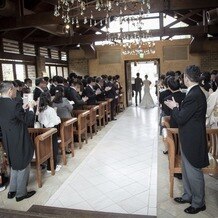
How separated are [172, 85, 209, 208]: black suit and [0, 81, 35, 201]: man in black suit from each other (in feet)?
6.20

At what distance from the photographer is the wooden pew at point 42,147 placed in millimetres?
3799

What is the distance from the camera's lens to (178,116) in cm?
290

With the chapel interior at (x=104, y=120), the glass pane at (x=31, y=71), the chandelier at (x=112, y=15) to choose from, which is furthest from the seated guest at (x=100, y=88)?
the glass pane at (x=31, y=71)

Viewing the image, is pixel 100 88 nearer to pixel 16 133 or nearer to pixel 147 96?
pixel 147 96

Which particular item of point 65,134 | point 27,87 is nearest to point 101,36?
point 27,87

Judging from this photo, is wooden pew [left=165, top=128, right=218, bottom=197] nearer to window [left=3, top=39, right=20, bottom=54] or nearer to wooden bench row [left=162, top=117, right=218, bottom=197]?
wooden bench row [left=162, top=117, right=218, bottom=197]

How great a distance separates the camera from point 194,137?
2.93 m

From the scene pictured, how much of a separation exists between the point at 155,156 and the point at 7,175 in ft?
9.08

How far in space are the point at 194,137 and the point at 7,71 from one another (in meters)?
7.09

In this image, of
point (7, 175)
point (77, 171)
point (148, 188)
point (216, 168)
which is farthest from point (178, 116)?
point (7, 175)

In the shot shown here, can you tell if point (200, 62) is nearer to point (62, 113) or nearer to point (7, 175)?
point (62, 113)

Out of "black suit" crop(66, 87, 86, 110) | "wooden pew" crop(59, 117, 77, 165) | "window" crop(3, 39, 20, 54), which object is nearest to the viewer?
"wooden pew" crop(59, 117, 77, 165)

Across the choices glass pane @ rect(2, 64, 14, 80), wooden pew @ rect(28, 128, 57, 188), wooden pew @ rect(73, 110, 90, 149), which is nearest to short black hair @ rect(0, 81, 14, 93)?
wooden pew @ rect(28, 128, 57, 188)

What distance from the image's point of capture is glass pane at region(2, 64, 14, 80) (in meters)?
8.26
